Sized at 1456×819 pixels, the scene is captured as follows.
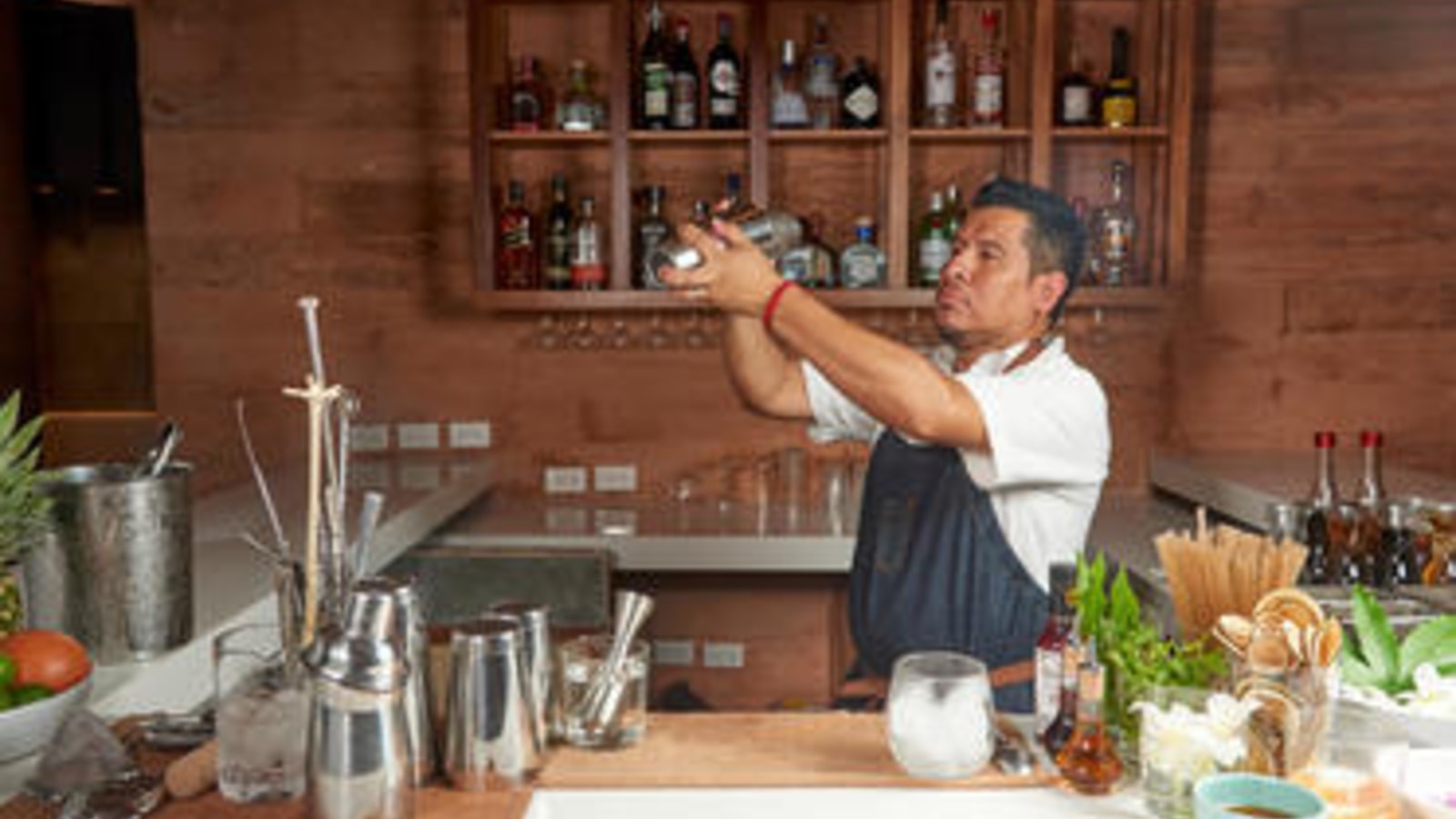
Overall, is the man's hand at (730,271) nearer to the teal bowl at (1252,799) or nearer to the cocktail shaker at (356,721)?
the cocktail shaker at (356,721)

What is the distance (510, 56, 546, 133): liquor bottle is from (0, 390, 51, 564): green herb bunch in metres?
2.06

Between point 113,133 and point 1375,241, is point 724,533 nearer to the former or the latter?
point 1375,241

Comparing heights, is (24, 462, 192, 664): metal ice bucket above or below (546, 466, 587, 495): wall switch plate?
above

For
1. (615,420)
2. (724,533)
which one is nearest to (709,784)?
(724,533)

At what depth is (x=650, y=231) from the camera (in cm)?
318

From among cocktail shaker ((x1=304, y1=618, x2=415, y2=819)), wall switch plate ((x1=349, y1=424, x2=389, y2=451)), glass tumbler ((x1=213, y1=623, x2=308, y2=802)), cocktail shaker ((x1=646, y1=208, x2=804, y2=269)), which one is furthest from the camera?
wall switch plate ((x1=349, y1=424, x2=389, y2=451))

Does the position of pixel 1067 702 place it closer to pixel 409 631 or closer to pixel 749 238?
pixel 409 631

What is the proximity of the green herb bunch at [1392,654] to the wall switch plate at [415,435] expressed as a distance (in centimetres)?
263

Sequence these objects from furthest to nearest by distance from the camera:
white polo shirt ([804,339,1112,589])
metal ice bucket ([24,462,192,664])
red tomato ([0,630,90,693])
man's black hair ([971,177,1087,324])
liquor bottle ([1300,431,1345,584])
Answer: liquor bottle ([1300,431,1345,584]) → man's black hair ([971,177,1087,324]) → white polo shirt ([804,339,1112,589]) → metal ice bucket ([24,462,192,664]) → red tomato ([0,630,90,693])

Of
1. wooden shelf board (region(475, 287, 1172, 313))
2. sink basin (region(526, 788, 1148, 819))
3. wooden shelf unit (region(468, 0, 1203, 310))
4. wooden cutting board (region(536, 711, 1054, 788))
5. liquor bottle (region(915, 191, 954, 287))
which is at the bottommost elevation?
sink basin (region(526, 788, 1148, 819))

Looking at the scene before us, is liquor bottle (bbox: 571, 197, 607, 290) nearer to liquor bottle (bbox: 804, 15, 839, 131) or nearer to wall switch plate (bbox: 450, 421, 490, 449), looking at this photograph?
wall switch plate (bbox: 450, 421, 490, 449)

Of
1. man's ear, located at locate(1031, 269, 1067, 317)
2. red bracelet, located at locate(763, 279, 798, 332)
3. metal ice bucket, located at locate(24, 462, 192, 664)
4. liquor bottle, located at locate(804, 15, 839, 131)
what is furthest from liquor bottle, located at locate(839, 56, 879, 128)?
metal ice bucket, located at locate(24, 462, 192, 664)

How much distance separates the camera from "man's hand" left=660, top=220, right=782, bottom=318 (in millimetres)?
1564

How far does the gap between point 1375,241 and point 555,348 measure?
230 cm
